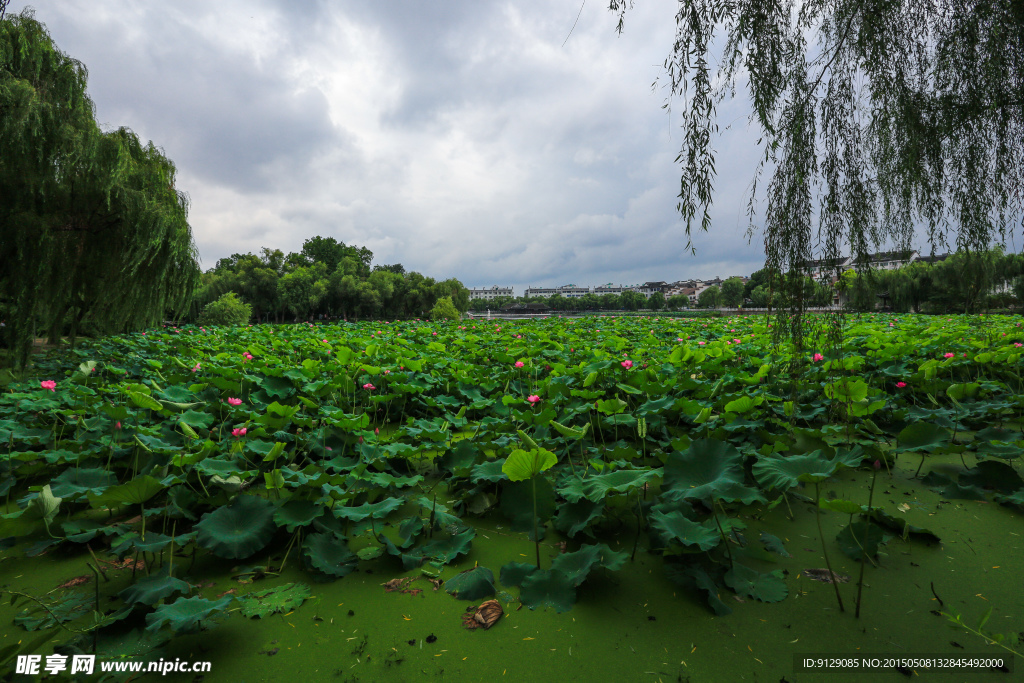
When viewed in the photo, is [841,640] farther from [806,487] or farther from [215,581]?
[215,581]

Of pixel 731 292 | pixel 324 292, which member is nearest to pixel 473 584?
pixel 324 292

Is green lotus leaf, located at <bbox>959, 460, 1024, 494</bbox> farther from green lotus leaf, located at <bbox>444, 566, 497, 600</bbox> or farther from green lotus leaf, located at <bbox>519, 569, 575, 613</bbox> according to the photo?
green lotus leaf, located at <bbox>444, 566, 497, 600</bbox>

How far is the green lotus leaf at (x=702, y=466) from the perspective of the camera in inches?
54.6

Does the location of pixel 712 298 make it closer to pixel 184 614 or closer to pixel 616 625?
pixel 616 625

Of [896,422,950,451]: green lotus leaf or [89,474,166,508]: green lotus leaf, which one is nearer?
[89,474,166,508]: green lotus leaf

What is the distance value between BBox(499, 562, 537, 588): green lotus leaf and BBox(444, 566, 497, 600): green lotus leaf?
4 centimetres

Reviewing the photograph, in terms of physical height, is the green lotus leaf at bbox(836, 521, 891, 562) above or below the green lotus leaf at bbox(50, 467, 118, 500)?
below

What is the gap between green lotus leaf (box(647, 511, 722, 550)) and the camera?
4.04 ft

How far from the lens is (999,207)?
8.15 ft

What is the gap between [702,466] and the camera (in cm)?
149

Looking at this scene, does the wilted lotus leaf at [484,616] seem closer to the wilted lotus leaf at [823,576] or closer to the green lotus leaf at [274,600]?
the green lotus leaf at [274,600]

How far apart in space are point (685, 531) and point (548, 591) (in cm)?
45

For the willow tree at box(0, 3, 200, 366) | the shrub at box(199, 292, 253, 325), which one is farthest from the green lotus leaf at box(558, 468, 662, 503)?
the shrub at box(199, 292, 253, 325)

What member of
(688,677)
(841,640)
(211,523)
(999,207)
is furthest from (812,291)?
(211,523)
